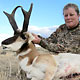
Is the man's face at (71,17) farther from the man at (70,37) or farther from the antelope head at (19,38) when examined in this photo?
the antelope head at (19,38)

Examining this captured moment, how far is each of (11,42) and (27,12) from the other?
0.83m

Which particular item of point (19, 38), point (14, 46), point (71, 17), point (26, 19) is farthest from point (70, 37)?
point (14, 46)

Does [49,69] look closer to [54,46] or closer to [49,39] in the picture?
[54,46]

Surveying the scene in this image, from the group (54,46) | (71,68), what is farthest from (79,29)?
(71,68)

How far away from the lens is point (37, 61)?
15.4 ft

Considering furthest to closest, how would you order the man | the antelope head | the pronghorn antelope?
the man < the antelope head < the pronghorn antelope

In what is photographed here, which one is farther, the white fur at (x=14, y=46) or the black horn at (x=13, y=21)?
the black horn at (x=13, y=21)

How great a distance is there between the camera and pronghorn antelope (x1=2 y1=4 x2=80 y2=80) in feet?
15.2

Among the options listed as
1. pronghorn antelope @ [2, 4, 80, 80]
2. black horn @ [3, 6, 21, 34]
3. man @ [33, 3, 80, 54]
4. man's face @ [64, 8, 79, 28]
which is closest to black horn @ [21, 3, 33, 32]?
pronghorn antelope @ [2, 4, 80, 80]

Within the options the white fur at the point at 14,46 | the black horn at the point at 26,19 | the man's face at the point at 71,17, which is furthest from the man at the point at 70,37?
the white fur at the point at 14,46

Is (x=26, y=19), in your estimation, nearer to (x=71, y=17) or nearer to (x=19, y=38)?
(x=19, y=38)

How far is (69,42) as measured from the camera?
5.72 meters

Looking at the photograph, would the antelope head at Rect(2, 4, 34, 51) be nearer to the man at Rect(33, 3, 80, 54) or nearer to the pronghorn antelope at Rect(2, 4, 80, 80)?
the pronghorn antelope at Rect(2, 4, 80, 80)

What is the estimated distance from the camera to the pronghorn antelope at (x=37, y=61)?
15.2 feet
